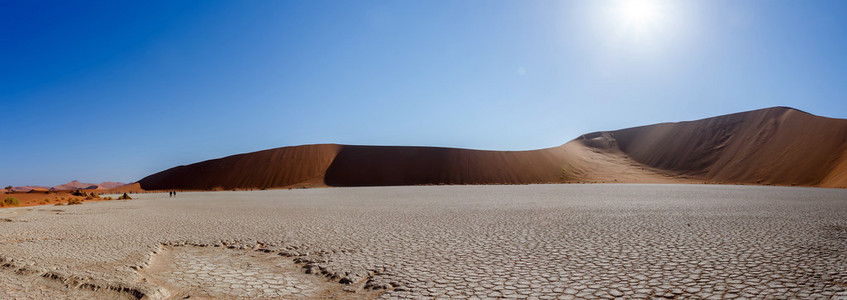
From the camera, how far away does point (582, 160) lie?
60.1 metres

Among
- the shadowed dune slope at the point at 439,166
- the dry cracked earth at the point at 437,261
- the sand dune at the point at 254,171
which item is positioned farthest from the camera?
the shadowed dune slope at the point at 439,166

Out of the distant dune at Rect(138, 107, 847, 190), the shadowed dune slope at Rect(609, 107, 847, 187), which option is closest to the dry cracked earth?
the shadowed dune slope at Rect(609, 107, 847, 187)

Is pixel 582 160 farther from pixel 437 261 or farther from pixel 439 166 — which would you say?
pixel 437 261

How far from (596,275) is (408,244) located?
126 inches

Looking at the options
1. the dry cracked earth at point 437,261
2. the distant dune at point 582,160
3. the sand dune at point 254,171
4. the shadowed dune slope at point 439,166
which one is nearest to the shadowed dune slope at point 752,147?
the distant dune at point 582,160

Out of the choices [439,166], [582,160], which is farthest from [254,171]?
[582,160]

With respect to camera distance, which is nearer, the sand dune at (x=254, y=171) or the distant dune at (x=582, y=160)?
the distant dune at (x=582, y=160)

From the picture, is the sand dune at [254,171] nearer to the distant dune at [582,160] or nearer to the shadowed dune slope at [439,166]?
the distant dune at [582,160]

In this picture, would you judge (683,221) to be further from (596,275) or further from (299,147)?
(299,147)

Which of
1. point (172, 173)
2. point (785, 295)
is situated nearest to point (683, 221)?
point (785, 295)

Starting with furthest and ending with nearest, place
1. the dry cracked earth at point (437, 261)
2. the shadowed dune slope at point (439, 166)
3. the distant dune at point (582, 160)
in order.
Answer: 1. the shadowed dune slope at point (439, 166)
2. the distant dune at point (582, 160)
3. the dry cracked earth at point (437, 261)

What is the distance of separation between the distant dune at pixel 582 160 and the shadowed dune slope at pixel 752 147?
0.41 ft

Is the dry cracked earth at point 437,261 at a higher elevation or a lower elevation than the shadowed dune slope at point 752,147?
lower

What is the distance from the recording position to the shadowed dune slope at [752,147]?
3866 cm
